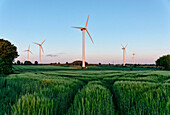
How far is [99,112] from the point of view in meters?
2.56

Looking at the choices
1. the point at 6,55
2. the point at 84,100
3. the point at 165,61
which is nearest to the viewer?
the point at 84,100

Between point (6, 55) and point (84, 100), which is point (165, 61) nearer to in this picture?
point (6, 55)

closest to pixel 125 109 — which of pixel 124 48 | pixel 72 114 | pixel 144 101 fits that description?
pixel 144 101

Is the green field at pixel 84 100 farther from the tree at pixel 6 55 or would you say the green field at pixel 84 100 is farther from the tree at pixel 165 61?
the tree at pixel 165 61

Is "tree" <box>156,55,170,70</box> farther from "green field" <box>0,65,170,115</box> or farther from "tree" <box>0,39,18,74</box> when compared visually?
"tree" <box>0,39,18,74</box>

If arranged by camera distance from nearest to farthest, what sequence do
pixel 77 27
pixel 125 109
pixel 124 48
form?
1. pixel 125 109
2. pixel 77 27
3. pixel 124 48

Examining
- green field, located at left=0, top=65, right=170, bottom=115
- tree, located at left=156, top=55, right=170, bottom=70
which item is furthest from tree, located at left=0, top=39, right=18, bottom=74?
tree, located at left=156, top=55, right=170, bottom=70

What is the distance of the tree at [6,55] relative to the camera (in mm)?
18339

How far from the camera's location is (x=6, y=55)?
1948cm

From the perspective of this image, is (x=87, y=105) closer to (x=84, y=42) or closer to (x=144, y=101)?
(x=144, y=101)

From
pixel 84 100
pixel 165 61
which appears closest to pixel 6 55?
pixel 84 100

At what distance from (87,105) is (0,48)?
2314 centimetres

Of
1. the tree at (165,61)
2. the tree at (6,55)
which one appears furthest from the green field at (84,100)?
the tree at (165,61)

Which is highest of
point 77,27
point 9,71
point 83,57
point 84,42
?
point 77,27
